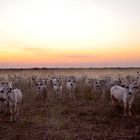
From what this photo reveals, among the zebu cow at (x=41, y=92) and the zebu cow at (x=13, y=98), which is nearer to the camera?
the zebu cow at (x=13, y=98)

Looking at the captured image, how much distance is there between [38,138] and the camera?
1270 cm

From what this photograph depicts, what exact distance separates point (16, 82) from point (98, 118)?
1512 cm

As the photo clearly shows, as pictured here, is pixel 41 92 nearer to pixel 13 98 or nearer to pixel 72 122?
pixel 13 98

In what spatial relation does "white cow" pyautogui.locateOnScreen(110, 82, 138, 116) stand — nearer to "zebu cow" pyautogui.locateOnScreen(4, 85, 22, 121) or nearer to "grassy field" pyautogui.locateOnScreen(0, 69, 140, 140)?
"grassy field" pyautogui.locateOnScreen(0, 69, 140, 140)

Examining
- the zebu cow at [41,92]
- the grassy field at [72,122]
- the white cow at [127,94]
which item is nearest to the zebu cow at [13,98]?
the grassy field at [72,122]

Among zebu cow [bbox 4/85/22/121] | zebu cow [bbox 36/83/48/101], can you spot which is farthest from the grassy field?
zebu cow [bbox 36/83/48/101]

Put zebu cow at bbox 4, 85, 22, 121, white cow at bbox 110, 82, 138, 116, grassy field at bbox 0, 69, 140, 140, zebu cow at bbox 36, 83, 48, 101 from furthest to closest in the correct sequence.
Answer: zebu cow at bbox 36, 83, 48, 101 < white cow at bbox 110, 82, 138, 116 < zebu cow at bbox 4, 85, 22, 121 < grassy field at bbox 0, 69, 140, 140

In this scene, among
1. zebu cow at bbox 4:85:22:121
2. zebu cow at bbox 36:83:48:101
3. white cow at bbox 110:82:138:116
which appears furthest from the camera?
zebu cow at bbox 36:83:48:101

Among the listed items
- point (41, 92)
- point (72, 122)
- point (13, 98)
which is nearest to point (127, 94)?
point (72, 122)

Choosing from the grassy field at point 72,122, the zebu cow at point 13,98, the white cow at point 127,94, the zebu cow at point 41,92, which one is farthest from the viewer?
the zebu cow at point 41,92

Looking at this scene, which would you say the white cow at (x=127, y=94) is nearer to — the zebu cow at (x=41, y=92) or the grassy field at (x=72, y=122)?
the grassy field at (x=72, y=122)

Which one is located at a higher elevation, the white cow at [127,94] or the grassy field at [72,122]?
the white cow at [127,94]

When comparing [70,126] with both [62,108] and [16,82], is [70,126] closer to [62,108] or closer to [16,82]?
[62,108]

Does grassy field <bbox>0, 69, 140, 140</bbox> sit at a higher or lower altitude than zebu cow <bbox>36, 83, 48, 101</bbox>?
lower
